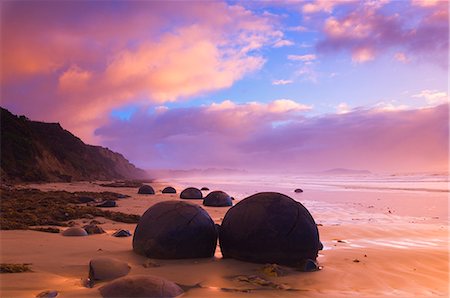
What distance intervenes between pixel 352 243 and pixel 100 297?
5694 mm

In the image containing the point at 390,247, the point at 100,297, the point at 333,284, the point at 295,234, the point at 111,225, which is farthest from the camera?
the point at 111,225

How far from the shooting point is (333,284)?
5.07 meters

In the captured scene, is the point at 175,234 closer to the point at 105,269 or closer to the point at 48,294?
the point at 105,269

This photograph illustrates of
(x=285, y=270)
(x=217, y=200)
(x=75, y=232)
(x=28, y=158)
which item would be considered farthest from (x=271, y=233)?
(x=28, y=158)

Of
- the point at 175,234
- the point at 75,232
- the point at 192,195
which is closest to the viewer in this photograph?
the point at 175,234

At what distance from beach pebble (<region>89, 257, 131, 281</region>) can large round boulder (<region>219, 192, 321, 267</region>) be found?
1.83 meters

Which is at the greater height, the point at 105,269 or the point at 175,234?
the point at 175,234

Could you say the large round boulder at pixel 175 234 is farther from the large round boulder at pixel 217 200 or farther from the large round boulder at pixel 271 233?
the large round boulder at pixel 217 200

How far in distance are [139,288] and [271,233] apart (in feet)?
8.04

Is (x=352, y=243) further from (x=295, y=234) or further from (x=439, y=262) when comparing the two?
(x=295, y=234)

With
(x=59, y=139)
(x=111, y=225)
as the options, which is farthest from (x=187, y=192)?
(x=59, y=139)

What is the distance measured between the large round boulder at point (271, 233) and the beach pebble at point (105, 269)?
1829mm

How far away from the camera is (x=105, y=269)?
193 inches

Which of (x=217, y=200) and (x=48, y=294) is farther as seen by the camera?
(x=217, y=200)
